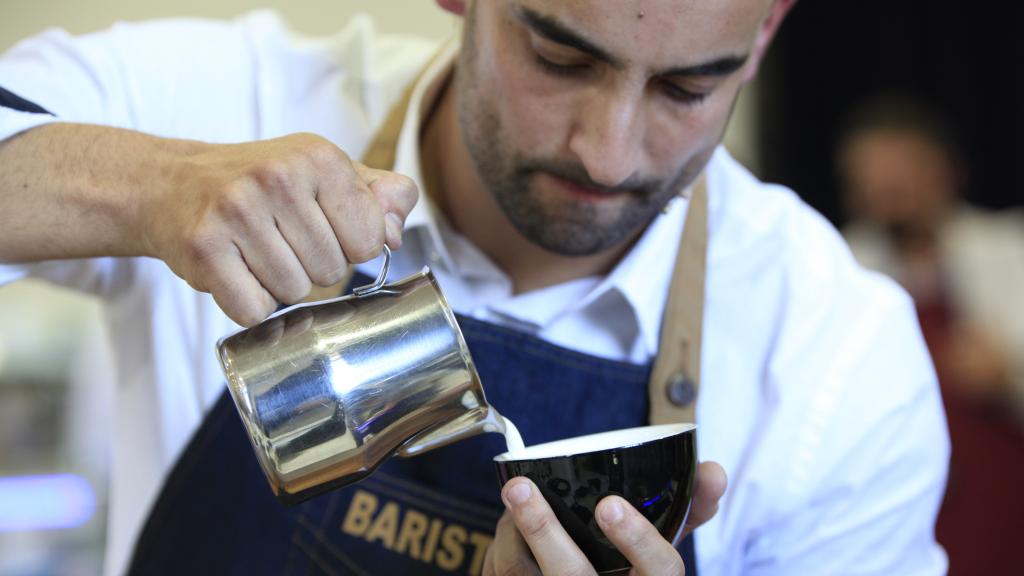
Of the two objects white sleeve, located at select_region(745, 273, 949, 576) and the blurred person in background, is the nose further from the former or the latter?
the blurred person in background

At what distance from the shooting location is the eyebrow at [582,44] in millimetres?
989

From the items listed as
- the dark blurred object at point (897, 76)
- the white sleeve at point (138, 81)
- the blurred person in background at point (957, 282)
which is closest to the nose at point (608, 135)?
the white sleeve at point (138, 81)

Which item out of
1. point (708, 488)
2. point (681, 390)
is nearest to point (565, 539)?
point (708, 488)

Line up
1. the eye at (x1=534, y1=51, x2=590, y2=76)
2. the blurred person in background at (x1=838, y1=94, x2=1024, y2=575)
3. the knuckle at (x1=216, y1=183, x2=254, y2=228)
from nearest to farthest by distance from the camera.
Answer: the knuckle at (x1=216, y1=183, x2=254, y2=228), the eye at (x1=534, y1=51, x2=590, y2=76), the blurred person in background at (x1=838, y1=94, x2=1024, y2=575)

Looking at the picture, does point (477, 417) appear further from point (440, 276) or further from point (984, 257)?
point (984, 257)

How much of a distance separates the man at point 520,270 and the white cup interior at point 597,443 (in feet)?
0.18

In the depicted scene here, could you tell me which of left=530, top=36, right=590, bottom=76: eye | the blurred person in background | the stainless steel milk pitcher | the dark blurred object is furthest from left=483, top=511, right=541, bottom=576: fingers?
the dark blurred object

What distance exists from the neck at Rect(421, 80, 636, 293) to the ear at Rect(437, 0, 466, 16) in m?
0.12

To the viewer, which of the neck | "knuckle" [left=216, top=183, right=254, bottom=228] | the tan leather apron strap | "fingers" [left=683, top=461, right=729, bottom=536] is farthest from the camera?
the neck

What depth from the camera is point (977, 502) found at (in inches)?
104

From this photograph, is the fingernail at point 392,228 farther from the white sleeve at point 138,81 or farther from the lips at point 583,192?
the white sleeve at point 138,81

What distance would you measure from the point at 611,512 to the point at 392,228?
0.28 metres

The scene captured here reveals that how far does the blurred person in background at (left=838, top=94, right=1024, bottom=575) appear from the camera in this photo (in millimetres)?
2633

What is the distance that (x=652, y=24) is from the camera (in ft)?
3.19
